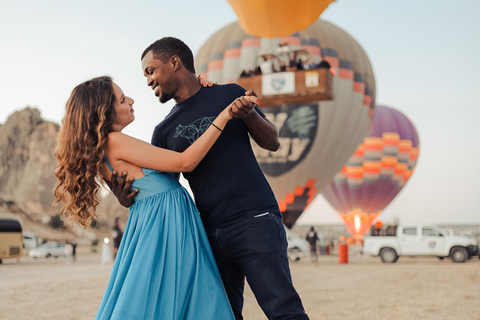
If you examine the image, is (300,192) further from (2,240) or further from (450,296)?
(450,296)

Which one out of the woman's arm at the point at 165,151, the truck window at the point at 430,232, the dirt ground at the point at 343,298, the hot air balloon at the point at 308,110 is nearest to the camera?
the woman's arm at the point at 165,151

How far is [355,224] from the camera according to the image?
3023cm

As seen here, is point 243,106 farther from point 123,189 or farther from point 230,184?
point 123,189

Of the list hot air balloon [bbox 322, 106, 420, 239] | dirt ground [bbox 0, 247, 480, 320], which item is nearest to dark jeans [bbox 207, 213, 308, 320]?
dirt ground [bbox 0, 247, 480, 320]

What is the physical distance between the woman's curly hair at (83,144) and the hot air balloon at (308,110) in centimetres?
1760

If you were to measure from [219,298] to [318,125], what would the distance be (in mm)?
18977

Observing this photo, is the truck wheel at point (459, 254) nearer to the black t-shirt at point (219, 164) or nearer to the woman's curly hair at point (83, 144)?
the black t-shirt at point (219, 164)

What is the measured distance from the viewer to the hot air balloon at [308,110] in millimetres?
20984

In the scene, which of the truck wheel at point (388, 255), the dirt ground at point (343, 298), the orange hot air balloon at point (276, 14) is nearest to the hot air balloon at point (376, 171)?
the truck wheel at point (388, 255)

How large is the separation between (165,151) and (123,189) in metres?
0.27

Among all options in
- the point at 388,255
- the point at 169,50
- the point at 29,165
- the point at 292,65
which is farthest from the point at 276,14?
the point at 29,165

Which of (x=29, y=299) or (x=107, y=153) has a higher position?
(x=107, y=153)

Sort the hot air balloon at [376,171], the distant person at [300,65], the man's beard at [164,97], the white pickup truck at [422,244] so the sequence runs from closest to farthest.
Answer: the man's beard at [164,97], the distant person at [300,65], the white pickup truck at [422,244], the hot air balloon at [376,171]

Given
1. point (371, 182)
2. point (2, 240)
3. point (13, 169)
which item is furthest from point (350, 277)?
point (13, 169)
